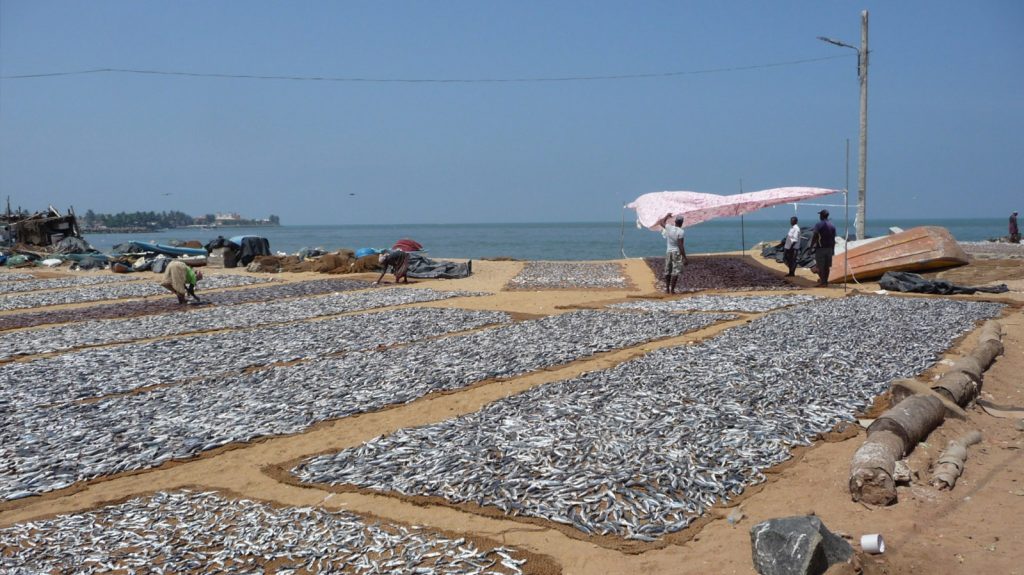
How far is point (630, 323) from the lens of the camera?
47.2ft

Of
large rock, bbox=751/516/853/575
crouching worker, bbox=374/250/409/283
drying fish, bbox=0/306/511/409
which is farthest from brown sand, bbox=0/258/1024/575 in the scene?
crouching worker, bbox=374/250/409/283

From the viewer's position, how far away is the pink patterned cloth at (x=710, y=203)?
2402 centimetres

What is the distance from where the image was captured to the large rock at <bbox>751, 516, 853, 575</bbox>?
430 cm

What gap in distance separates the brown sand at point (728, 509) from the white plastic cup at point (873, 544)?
6cm

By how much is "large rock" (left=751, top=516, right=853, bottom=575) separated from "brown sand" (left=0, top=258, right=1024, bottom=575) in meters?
0.18

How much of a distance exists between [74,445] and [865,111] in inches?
941

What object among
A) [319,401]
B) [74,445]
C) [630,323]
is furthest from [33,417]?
[630,323]

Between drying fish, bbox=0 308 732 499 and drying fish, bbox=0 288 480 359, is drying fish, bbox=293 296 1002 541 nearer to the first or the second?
drying fish, bbox=0 308 732 499

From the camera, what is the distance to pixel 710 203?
84.7 feet

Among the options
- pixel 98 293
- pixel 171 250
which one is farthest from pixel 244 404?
pixel 171 250

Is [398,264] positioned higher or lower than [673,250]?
lower

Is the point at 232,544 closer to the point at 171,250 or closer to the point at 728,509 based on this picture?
the point at 728,509

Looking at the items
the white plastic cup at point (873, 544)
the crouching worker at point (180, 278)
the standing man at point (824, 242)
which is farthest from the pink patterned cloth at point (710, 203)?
the white plastic cup at point (873, 544)

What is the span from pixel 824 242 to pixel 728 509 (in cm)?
1614
